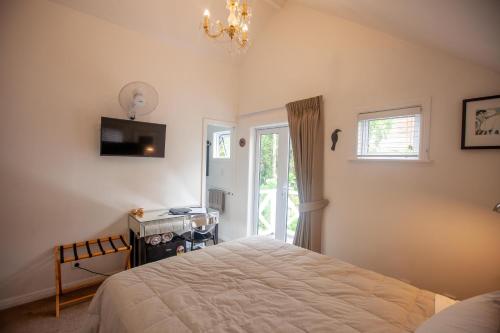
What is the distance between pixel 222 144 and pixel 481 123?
3.50 m

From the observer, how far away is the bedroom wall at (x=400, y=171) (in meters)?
1.79

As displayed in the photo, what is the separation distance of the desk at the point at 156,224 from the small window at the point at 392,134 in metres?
2.07

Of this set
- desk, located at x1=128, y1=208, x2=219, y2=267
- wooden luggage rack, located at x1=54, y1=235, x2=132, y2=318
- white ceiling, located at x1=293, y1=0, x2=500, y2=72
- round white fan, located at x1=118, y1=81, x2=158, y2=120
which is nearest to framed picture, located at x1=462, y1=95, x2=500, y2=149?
white ceiling, located at x1=293, y1=0, x2=500, y2=72

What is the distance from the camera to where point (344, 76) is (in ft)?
8.32

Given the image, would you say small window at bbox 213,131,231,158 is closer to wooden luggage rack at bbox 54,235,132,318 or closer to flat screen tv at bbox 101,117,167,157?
flat screen tv at bbox 101,117,167,157

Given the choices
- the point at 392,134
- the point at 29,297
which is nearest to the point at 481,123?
the point at 392,134

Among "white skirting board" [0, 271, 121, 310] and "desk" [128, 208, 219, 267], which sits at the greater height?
"desk" [128, 208, 219, 267]

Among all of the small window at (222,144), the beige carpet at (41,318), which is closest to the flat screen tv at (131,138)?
the small window at (222,144)

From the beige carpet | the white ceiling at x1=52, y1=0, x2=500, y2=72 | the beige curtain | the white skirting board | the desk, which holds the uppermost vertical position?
the white ceiling at x1=52, y1=0, x2=500, y2=72

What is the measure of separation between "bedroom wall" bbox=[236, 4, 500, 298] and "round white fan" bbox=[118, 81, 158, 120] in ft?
5.59

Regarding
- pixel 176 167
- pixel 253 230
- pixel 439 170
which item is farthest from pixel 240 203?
pixel 439 170

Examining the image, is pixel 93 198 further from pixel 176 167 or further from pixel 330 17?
pixel 330 17

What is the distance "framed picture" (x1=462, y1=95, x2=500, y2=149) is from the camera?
5.52 feet

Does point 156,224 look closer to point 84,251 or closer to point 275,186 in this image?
point 84,251
